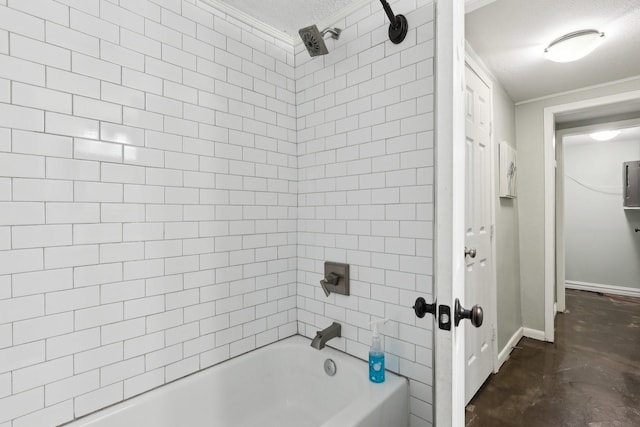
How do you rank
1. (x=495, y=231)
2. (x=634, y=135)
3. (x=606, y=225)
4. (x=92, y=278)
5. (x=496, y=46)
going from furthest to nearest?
(x=606, y=225), (x=634, y=135), (x=495, y=231), (x=496, y=46), (x=92, y=278)

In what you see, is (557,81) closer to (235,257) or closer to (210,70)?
(210,70)

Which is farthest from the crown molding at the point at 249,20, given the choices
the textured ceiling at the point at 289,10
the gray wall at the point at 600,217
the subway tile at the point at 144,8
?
the gray wall at the point at 600,217

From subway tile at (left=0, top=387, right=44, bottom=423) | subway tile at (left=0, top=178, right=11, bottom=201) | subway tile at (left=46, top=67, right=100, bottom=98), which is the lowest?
subway tile at (left=0, top=387, right=44, bottom=423)

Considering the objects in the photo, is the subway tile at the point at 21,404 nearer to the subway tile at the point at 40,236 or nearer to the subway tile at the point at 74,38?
the subway tile at the point at 40,236

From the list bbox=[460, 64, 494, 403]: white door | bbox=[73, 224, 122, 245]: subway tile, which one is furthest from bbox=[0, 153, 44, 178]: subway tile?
bbox=[460, 64, 494, 403]: white door

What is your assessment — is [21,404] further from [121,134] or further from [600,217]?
[600,217]

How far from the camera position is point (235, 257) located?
1591 mm

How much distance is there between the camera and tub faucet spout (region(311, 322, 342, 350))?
1.47m


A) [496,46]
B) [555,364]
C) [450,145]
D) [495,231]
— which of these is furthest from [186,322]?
[555,364]

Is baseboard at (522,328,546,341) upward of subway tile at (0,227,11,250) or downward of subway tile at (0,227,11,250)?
downward

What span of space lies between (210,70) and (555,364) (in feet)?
10.8

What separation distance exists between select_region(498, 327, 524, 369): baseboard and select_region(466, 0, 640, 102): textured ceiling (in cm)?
226

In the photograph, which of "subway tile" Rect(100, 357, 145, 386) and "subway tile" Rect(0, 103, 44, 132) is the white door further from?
"subway tile" Rect(0, 103, 44, 132)

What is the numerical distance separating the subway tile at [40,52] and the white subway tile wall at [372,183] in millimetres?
1117
